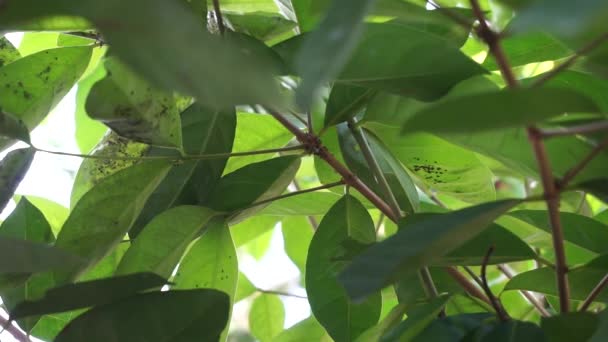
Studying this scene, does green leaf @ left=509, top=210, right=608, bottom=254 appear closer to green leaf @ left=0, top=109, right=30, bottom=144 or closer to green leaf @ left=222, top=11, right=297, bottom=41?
green leaf @ left=222, top=11, right=297, bottom=41

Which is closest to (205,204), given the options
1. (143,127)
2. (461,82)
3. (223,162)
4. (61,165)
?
(223,162)

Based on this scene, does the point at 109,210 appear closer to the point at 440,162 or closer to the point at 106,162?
the point at 106,162

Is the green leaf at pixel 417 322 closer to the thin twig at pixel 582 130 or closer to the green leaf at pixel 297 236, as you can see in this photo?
the thin twig at pixel 582 130

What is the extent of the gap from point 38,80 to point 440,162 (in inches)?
12.7

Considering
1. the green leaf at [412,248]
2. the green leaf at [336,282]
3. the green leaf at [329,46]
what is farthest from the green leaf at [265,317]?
the green leaf at [329,46]

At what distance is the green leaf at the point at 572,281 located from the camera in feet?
1.69

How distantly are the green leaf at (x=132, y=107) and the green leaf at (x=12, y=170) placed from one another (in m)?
0.09

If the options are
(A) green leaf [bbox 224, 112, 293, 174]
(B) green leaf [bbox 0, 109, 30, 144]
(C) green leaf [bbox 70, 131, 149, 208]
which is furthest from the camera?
(A) green leaf [bbox 224, 112, 293, 174]

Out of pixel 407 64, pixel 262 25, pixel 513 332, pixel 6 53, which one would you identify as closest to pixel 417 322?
pixel 513 332

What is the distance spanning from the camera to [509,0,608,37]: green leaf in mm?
215

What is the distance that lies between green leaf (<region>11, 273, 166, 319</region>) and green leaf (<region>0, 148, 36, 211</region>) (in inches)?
3.9

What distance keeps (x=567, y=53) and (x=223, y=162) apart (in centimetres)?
27

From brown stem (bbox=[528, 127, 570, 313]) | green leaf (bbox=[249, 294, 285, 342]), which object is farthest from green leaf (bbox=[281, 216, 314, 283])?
brown stem (bbox=[528, 127, 570, 313])

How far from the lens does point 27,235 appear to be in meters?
0.57
